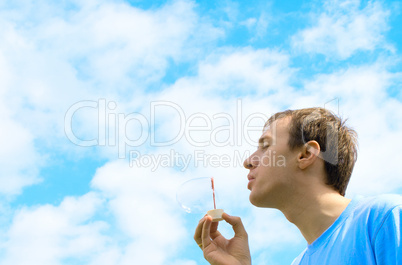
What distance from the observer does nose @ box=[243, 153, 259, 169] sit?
381 cm

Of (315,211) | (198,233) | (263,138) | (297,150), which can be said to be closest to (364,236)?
(315,211)

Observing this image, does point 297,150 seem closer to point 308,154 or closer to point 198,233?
point 308,154

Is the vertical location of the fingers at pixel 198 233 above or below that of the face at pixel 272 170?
below

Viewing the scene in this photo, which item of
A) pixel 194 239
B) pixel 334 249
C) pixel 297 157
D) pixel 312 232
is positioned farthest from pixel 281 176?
pixel 194 239

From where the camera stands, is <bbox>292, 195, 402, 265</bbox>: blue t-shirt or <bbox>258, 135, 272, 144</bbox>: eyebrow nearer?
<bbox>292, 195, 402, 265</bbox>: blue t-shirt

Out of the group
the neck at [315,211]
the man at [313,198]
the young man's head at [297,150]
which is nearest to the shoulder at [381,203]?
the man at [313,198]

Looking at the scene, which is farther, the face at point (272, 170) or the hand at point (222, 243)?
the hand at point (222, 243)

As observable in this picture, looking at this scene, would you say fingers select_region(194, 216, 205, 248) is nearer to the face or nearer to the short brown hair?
the face

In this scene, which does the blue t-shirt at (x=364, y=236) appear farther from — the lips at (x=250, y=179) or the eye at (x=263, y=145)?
the eye at (x=263, y=145)

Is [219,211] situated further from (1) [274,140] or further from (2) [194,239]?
(1) [274,140]

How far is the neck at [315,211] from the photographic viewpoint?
10.8 ft

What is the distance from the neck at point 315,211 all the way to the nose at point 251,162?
0.48m

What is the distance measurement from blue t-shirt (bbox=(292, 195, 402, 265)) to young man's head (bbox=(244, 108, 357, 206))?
1.92 feet

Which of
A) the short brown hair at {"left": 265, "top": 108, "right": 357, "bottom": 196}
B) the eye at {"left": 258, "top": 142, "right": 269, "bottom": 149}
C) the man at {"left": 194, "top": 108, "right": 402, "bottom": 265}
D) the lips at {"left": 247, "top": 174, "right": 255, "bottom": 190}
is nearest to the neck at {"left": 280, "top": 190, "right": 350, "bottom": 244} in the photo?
the man at {"left": 194, "top": 108, "right": 402, "bottom": 265}
